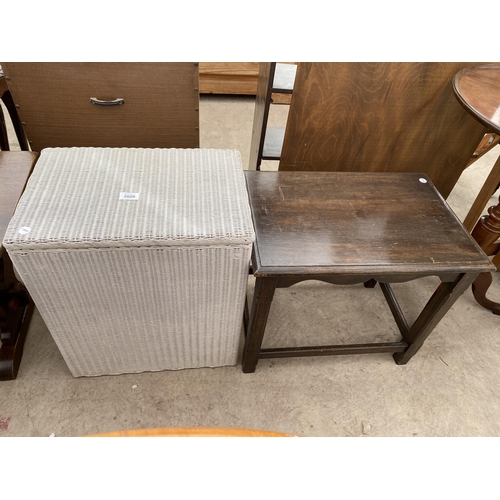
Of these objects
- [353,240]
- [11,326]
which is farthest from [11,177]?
[353,240]

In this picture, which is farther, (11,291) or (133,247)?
(11,291)

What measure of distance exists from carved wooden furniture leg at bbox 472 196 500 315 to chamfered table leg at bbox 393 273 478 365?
42cm

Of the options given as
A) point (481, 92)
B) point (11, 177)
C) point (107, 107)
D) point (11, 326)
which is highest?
point (481, 92)

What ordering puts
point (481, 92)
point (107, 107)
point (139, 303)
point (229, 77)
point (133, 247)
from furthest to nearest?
point (229, 77) < point (107, 107) < point (481, 92) < point (139, 303) < point (133, 247)

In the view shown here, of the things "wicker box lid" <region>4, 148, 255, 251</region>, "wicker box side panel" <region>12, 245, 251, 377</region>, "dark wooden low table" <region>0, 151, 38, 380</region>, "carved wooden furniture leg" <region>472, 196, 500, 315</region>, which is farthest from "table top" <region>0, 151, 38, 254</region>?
"carved wooden furniture leg" <region>472, 196, 500, 315</region>

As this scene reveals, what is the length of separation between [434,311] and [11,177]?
133cm

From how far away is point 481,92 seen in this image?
117 cm

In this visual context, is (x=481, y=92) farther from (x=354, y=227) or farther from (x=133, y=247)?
(x=133, y=247)

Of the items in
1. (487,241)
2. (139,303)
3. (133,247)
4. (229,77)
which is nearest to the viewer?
(133,247)

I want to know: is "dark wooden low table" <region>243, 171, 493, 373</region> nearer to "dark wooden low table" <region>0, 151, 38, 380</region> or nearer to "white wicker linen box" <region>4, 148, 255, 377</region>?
"white wicker linen box" <region>4, 148, 255, 377</region>

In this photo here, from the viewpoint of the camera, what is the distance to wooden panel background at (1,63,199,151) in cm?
119

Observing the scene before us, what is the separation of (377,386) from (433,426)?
202mm

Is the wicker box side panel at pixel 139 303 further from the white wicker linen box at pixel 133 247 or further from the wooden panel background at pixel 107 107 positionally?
the wooden panel background at pixel 107 107
